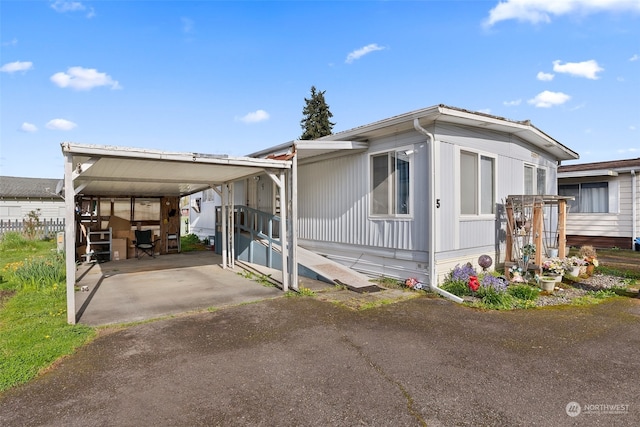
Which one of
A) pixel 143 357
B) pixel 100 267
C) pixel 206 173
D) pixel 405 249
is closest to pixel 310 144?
pixel 206 173

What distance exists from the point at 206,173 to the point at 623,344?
23.7ft

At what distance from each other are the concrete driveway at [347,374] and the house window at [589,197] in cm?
963

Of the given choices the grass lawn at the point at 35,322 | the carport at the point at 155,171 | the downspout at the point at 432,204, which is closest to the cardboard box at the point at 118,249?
the grass lawn at the point at 35,322

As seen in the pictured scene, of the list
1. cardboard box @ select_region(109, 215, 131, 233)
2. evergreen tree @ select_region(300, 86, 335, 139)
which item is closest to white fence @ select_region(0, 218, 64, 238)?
cardboard box @ select_region(109, 215, 131, 233)

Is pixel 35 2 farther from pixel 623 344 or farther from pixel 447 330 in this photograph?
pixel 623 344

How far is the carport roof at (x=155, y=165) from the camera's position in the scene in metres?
4.75

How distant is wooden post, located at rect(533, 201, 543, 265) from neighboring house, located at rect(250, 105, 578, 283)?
861mm

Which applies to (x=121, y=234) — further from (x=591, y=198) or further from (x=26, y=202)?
(x=591, y=198)

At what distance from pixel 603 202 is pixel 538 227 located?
827 cm

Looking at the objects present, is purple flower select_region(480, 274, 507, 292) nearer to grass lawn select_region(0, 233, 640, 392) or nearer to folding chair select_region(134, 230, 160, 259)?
grass lawn select_region(0, 233, 640, 392)

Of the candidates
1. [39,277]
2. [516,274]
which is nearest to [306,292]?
[516,274]

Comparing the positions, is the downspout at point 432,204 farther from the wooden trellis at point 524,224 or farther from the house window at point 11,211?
the house window at point 11,211

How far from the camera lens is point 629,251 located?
11.6 meters

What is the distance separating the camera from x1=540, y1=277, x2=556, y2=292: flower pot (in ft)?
20.7
